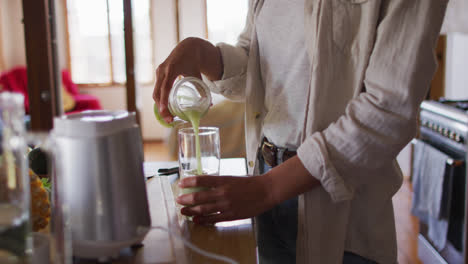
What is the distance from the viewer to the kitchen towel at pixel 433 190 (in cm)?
190

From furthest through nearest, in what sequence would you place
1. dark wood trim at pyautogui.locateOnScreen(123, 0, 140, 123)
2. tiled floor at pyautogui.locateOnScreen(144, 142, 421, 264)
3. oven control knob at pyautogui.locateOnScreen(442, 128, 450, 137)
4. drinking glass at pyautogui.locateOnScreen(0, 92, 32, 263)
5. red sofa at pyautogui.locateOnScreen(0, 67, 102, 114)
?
red sofa at pyautogui.locateOnScreen(0, 67, 102, 114) < dark wood trim at pyautogui.locateOnScreen(123, 0, 140, 123) < tiled floor at pyautogui.locateOnScreen(144, 142, 421, 264) < oven control knob at pyautogui.locateOnScreen(442, 128, 450, 137) < drinking glass at pyautogui.locateOnScreen(0, 92, 32, 263)

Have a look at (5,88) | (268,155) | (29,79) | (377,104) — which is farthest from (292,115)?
(5,88)

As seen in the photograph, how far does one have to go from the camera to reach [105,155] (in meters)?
0.55

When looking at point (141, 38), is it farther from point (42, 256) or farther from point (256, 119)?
point (42, 256)

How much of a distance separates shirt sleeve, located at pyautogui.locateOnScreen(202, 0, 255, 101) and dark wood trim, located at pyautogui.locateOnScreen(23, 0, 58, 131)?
100 inches

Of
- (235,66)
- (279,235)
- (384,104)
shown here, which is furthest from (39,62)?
(384,104)

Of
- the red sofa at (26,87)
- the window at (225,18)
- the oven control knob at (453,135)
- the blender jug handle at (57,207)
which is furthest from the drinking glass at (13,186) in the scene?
the red sofa at (26,87)

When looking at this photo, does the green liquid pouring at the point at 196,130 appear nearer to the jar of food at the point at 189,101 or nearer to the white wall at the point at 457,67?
the jar of food at the point at 189,101

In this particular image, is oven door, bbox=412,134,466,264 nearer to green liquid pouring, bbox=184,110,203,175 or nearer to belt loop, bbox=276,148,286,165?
belt loop, bbox=276,148,286,165

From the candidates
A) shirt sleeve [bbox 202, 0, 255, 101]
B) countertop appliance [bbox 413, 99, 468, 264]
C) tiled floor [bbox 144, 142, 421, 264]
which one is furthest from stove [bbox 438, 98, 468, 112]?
shirt sleeve [bbox 202, 0, 255, 101]

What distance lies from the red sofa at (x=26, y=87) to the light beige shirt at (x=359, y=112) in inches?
189

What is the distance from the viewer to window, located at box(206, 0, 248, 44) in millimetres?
5070

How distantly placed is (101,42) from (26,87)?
45.7 inches

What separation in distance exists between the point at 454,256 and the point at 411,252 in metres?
0.46
